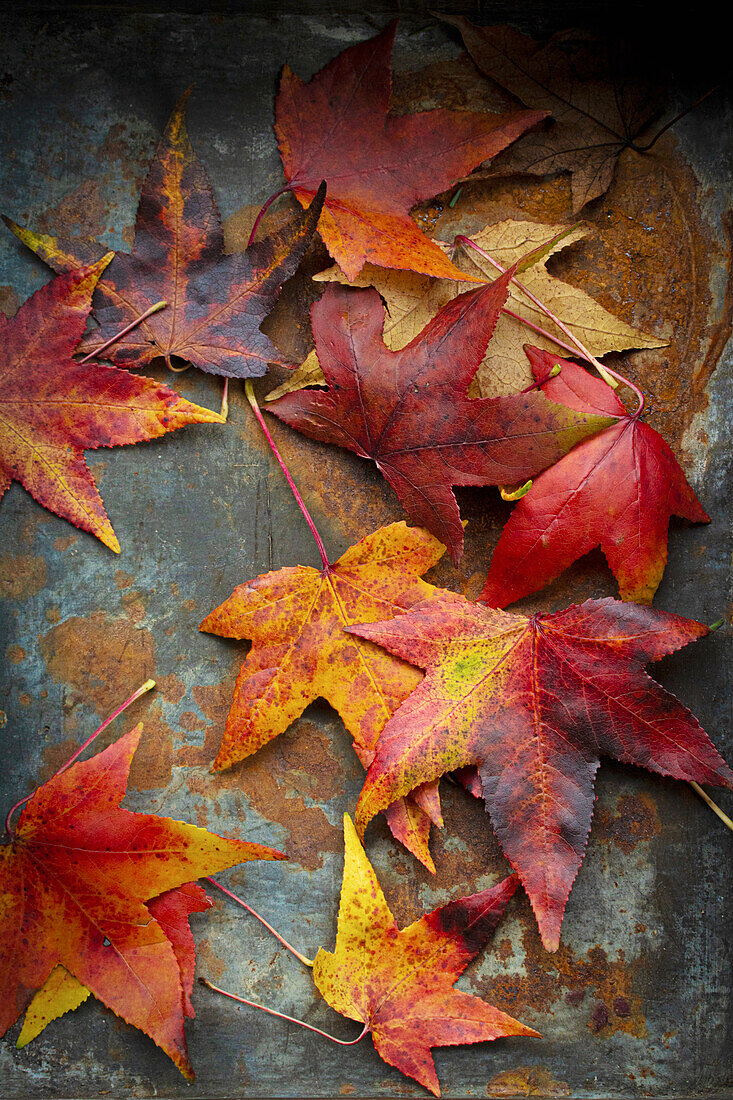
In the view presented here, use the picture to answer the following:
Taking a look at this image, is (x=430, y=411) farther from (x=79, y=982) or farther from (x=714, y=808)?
(x=79, y=982)

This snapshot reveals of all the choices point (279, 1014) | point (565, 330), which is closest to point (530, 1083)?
point (279, 1014)

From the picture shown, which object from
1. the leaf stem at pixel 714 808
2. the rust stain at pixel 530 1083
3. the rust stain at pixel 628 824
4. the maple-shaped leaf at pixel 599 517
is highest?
the maple-shaped leaf at pixel 599 517

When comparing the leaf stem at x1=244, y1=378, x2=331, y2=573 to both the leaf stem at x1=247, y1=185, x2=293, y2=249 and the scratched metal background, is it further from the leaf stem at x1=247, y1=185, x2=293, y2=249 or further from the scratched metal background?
the leaf stem at x1=247, y1=185, x2=293, y2=249

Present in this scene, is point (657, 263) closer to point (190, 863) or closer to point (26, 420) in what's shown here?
point (26, 420)

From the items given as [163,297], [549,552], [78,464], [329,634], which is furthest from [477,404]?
[78,464]

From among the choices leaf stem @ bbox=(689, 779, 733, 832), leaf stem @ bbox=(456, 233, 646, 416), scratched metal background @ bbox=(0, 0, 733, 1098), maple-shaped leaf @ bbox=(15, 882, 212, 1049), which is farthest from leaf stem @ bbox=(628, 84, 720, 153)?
maple-shaped leaf @ bbox=(15, 882, 212, 1049)

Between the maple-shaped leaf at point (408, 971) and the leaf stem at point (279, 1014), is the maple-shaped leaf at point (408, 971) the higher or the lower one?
the higher one

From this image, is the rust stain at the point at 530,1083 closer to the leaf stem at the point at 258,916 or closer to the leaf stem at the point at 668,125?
the leaf stem at the point at 258,916

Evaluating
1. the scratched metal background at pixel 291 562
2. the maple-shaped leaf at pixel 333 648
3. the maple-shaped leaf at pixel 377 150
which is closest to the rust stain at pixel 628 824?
the scratched metal background at pixel 291 562

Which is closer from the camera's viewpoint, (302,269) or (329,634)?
(329,634)
